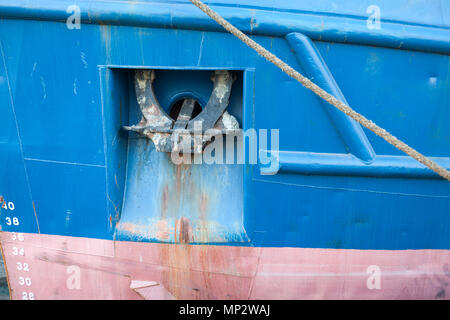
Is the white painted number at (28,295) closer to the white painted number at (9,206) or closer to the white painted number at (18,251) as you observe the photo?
the white painted number at (18,251)

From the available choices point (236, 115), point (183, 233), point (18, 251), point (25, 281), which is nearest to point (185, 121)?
point (236, 115)

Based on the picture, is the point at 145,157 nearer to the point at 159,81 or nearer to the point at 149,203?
the point at 149,203

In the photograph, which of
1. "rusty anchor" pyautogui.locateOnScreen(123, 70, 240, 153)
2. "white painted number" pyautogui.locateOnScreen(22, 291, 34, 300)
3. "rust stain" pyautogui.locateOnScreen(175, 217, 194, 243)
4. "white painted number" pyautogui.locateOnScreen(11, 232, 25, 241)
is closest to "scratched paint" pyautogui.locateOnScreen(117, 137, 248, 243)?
"rust stain" pyautogui.locateOnScreen(175, 217, 194, 243)

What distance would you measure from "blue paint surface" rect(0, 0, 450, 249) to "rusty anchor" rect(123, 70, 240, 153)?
0.29 ft

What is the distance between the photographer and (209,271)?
217cm

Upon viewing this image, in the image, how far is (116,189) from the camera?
2.09 metres

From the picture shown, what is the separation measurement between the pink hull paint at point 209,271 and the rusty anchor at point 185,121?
1.86ft

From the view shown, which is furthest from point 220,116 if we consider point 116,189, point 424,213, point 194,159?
point 424,213

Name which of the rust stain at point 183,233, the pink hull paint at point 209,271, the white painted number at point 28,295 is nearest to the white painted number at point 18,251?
the pink hull paint at point 209,271

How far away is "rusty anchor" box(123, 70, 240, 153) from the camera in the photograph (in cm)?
200

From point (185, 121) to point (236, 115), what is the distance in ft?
0.91

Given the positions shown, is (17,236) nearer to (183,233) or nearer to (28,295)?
(28,295)

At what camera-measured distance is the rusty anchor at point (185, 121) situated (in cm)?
200

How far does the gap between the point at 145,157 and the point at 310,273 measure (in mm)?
1119
